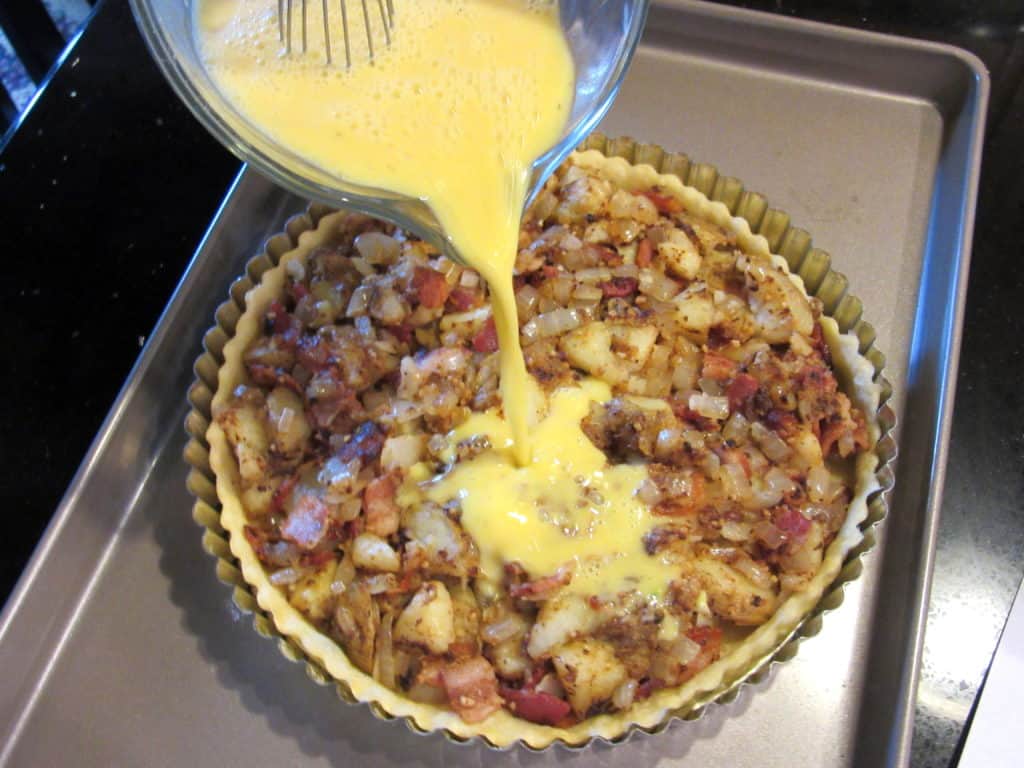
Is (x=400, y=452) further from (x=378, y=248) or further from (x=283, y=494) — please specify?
(x=378, y=248)

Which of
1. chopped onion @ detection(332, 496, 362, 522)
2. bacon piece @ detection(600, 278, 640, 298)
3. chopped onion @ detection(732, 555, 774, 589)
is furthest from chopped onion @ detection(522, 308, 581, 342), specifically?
chopped onion @ detection(732, 555, 774, 589)

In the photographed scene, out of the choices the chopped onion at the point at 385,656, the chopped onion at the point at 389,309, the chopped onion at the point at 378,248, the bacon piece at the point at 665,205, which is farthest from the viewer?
the bacon piece at the point at 665,205

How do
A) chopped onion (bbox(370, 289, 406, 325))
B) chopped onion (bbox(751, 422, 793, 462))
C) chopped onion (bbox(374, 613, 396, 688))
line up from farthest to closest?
1. chopped onion (bbox(370, 289, 406, 325))
2. chopped onion (bbox(751, 422, 793, 462))
3. chopped onion (bbox(374, 613, 396, 688))

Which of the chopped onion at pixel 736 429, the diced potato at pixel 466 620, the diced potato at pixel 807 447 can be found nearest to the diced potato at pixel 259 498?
the diced potato at pixel 466 620

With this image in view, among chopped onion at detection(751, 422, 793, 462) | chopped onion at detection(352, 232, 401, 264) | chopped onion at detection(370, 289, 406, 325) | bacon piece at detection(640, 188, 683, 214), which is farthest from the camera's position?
bacon piece at detection(640, 188, 683, 214)

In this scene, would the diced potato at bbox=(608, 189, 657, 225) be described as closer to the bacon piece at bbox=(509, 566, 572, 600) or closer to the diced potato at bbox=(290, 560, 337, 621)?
the bacon piece at bbox=(509, 566, 572, 600)

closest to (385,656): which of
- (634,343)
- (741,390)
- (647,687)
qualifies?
(647,687)

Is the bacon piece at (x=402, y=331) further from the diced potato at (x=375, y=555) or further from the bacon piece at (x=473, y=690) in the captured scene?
the bacon piece at (x=473, y=690)

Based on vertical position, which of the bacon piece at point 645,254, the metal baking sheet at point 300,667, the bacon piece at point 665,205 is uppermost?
the bacon piece at point 665,205
